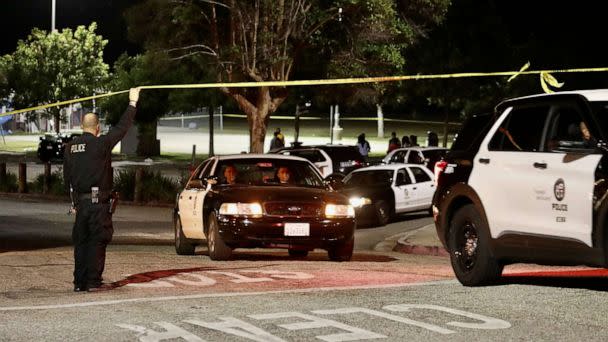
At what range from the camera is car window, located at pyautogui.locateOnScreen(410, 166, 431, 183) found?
2889cm

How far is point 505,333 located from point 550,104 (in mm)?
2991

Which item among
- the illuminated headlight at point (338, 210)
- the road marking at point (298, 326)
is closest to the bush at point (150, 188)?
the illuminated headlight at point (338, 210)

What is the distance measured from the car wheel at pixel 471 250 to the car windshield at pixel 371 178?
1541 cm

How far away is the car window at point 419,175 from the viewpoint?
94.8 ft

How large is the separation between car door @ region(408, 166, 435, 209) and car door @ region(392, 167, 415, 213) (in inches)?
4.5

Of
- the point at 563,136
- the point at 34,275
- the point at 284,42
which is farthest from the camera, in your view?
the point at 284,42

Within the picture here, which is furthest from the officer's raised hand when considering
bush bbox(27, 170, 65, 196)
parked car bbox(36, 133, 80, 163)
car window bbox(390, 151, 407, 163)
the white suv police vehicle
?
parked car bbox(36, 133, 80, 163)

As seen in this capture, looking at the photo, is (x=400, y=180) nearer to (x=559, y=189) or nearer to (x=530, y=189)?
(x=530, y=189)

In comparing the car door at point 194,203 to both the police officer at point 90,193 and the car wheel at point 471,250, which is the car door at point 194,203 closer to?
the police officer at point 90,193

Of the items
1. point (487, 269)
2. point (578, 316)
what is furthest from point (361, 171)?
point (578, 316)

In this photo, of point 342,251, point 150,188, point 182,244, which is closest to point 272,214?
point 342,251

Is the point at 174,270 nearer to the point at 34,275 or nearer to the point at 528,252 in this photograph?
the point at 34,275

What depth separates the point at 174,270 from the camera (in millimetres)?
14180

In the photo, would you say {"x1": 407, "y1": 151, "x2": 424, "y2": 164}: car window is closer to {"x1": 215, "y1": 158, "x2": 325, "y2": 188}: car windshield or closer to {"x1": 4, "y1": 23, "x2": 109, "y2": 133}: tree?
{"x1": 215, "y1": 158, "x2": 325, "y2": 188}: car windshield
